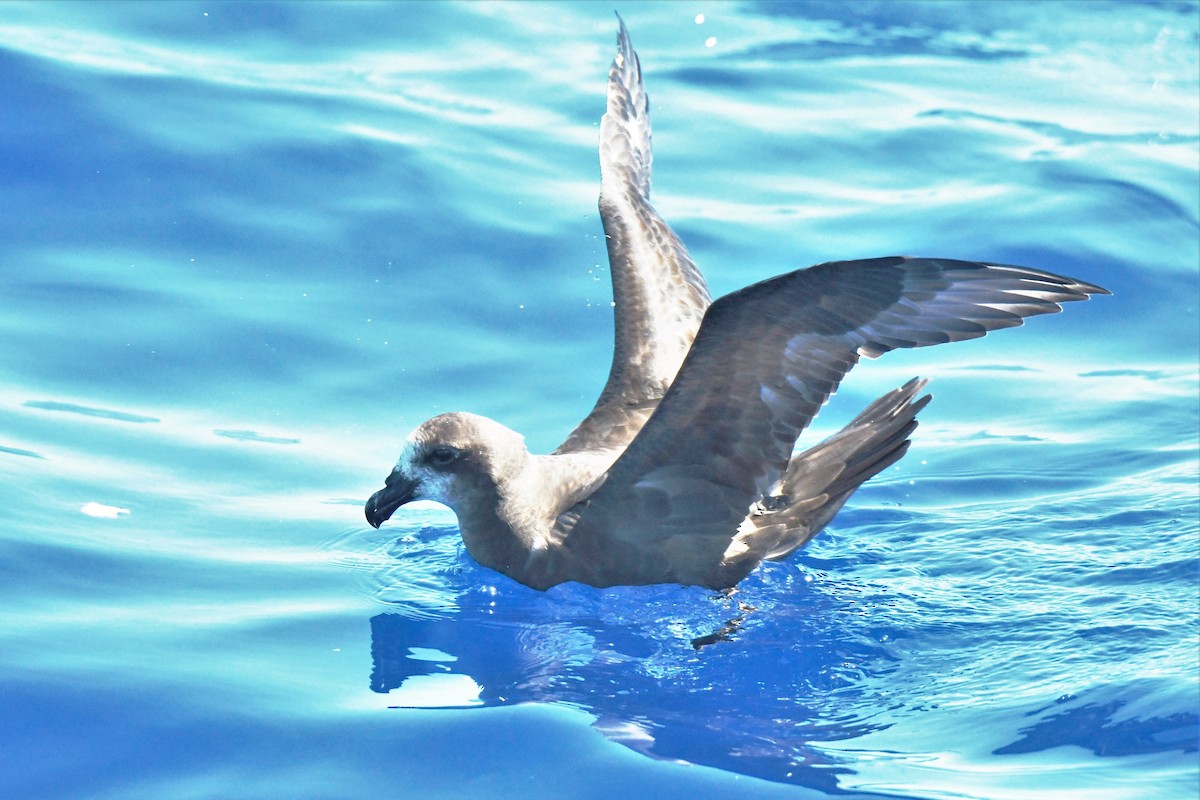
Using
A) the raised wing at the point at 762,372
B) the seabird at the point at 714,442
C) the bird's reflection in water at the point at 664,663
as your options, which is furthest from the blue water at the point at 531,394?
the raised wing at the point at 762,372

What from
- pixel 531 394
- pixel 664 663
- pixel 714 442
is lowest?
pixel 664 663

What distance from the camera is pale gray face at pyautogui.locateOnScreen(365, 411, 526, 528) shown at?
Result: 6594 millimetres

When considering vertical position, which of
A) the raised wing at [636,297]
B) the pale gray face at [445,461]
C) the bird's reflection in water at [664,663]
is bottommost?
the bird's reflection in water at [664,663]

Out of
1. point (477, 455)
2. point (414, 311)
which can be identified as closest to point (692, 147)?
point (414, 311)

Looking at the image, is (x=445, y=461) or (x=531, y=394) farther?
(x=531, y=394)

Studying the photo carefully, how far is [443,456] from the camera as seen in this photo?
6645 mm

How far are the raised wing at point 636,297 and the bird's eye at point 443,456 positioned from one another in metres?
0.84

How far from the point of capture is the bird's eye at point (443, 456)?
6.61 meters

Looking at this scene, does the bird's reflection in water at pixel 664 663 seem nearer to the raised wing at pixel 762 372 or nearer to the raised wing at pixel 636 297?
the raised wing at pixel 762 372

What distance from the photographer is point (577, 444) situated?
24.1 ft

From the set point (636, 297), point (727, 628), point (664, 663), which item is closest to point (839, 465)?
point (727, 628)

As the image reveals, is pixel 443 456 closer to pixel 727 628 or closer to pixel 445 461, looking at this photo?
pixel 445 461

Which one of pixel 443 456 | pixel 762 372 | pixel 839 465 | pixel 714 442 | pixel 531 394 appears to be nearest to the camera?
pixel 762 372

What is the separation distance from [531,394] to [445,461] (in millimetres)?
1837
